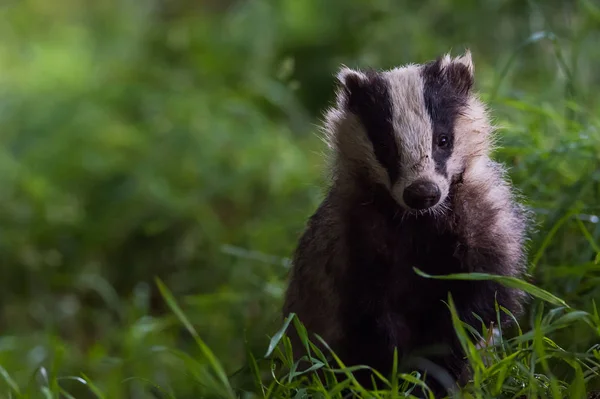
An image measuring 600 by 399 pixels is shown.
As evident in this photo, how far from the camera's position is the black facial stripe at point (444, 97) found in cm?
293

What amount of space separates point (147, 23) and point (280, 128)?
14.2 feet

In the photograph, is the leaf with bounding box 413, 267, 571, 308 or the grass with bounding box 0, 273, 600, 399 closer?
the grass with bounding box 0, 273, 600, 399

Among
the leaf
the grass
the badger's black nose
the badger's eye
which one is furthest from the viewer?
the badger's eye

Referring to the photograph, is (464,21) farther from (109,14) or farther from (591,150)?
(109,14)

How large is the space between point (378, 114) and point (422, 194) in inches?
14.7

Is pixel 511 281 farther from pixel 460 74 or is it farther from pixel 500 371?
pixel 460 74

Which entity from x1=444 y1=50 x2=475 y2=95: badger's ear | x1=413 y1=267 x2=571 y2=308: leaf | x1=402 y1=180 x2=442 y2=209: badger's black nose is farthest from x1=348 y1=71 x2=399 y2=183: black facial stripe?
x1=413 y1=267 x2=571 y2=308: leaf

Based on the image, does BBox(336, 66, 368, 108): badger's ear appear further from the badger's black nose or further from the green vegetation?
the badger's black nose

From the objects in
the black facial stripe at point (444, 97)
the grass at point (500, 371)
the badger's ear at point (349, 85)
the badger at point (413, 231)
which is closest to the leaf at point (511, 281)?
the grass at point (500, 371)

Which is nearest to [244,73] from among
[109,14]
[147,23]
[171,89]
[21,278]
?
[171,89]

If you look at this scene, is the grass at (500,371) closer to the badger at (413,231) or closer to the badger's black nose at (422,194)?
the badger at (413,231)

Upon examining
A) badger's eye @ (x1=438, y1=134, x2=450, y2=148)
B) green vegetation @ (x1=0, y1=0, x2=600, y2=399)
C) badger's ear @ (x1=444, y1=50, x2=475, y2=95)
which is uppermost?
badger's ear @ (x1=444, y1=50, x2=475, y2=95)

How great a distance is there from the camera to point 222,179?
621cm

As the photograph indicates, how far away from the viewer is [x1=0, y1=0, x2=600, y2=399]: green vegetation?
3.50 metres
